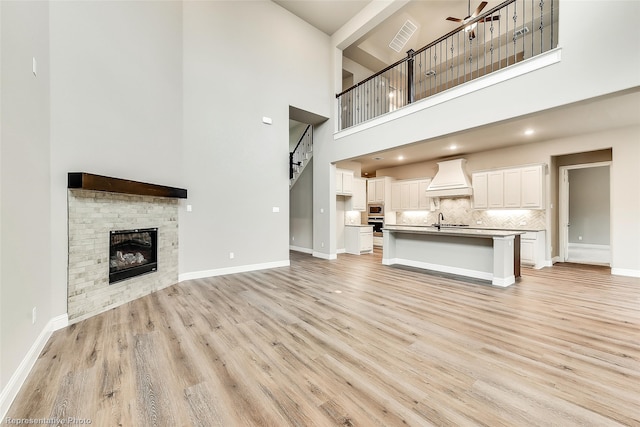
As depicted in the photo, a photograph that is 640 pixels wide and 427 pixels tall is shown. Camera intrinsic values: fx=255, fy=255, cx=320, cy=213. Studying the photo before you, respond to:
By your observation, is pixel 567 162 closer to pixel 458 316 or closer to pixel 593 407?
pixel 458 316

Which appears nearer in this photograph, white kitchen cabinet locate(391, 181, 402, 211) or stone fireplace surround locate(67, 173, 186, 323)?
stone fireplace surround locate(67, 173, 186, 323)

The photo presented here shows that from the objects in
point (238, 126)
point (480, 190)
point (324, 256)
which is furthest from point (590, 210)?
point (238, 126)

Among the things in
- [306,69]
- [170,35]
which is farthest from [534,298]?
[170,35]

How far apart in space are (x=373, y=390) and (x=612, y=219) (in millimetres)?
6710

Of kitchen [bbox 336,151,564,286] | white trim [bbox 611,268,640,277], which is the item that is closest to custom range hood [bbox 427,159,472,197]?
kitchen [bbox 336,151,564,286]

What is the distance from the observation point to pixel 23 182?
213 centimetres

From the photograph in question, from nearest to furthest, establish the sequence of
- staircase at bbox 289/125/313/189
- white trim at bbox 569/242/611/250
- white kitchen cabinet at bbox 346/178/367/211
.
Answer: white kitchen cabinet at bbox 346/178/367/211 < staircase at bbox 289/125/313/189 < white trim at bbox 569/242/611/250

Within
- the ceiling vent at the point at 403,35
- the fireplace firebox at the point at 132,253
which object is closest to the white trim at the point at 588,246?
the ceiling vent at the point at 403,35

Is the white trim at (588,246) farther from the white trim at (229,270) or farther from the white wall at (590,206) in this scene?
the white trim at (229,270)

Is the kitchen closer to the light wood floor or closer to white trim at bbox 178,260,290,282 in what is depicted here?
the light wood floor

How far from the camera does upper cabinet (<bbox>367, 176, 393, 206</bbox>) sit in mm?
8836

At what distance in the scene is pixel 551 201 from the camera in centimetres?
A: 621

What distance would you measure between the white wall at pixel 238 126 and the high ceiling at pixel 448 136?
0.79 metres

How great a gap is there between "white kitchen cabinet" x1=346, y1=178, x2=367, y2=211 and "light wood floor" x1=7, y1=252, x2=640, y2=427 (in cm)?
448
